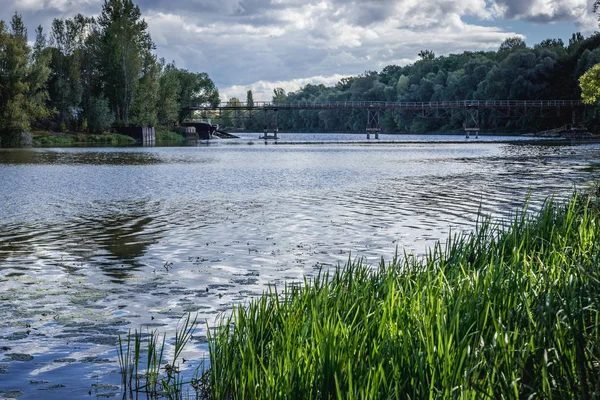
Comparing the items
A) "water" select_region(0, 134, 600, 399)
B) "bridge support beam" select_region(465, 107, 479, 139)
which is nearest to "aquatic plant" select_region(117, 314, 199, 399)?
"water" select_region(0, 134, 600, 399)

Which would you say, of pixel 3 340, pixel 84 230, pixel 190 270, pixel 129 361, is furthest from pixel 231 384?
pixel 84 230

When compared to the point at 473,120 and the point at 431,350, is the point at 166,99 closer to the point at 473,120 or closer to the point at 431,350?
the point at 473,120

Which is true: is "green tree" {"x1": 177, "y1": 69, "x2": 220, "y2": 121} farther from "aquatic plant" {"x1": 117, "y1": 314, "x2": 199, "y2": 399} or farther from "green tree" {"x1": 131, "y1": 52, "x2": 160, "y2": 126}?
"aquatic plant" {"x1": 117, "y1": 314, "x2": 199, "y2": 399}

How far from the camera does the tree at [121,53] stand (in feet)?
336

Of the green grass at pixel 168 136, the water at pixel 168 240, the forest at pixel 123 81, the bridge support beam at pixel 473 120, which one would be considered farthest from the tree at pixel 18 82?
the bridge support beam at pixel 473 120

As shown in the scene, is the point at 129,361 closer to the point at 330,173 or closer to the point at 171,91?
the point at 330,173

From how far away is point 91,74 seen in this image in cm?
10612

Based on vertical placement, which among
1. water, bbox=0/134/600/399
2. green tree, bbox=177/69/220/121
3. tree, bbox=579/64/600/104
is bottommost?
water, bbox=0/134/600/399

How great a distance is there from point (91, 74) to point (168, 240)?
96.2 m

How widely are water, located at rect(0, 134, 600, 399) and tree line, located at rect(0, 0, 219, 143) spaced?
51860 millimetres

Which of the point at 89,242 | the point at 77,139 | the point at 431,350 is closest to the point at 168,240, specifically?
the point at 89,242

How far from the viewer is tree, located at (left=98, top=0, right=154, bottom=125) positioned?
103 meters

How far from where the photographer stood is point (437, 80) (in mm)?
174625

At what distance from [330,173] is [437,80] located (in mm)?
141659
